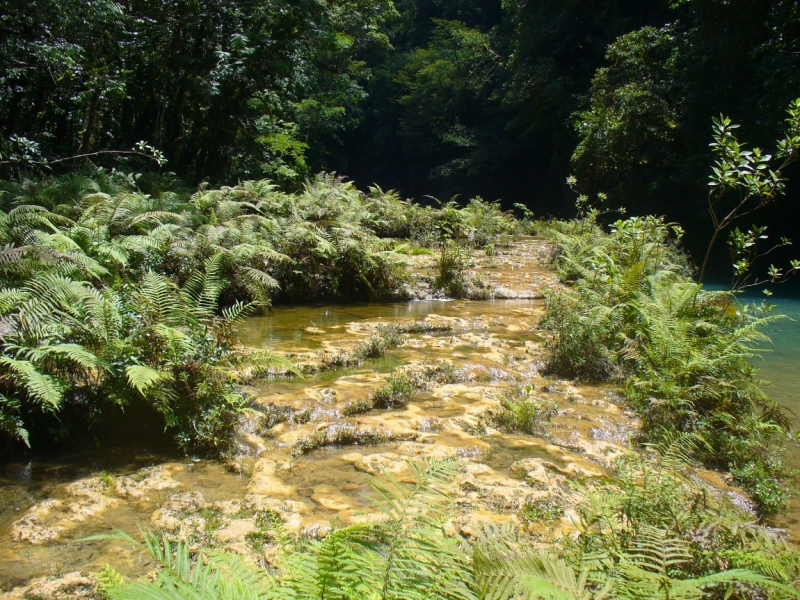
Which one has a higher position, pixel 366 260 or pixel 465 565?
pixel 366 260

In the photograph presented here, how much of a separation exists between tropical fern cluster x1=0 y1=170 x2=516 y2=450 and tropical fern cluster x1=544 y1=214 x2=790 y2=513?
2.85 metres

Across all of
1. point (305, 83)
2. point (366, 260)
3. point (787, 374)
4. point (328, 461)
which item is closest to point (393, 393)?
point (328, 461)

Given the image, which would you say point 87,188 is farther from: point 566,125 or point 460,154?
Answer: point 460,154

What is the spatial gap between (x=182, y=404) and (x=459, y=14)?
37.6 metres

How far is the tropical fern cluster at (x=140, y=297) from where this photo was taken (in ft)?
11.2

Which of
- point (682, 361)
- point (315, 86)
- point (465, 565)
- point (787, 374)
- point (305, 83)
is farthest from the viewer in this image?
point (315, 86)

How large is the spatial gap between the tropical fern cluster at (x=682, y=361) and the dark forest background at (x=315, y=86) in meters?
5.67

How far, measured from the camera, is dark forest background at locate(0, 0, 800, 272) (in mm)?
10609

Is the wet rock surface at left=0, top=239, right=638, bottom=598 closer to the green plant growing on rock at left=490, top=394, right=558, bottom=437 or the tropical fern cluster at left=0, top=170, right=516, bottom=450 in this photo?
the green plant growing on rock at left=490, top=394, right=558, bottom=437

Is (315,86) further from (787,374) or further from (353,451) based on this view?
(353,451)

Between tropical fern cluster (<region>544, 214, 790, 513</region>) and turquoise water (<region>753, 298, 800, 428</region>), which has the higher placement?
tropical fern cluster (<region>544, 214, 790, 513</region>)

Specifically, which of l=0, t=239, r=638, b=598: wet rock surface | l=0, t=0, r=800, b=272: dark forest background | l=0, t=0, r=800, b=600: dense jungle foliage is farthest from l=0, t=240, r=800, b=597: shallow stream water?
l=0, t=0, r=800, b=272: dark forest background

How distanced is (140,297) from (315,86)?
21.6 meters

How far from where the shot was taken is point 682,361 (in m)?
4.56
